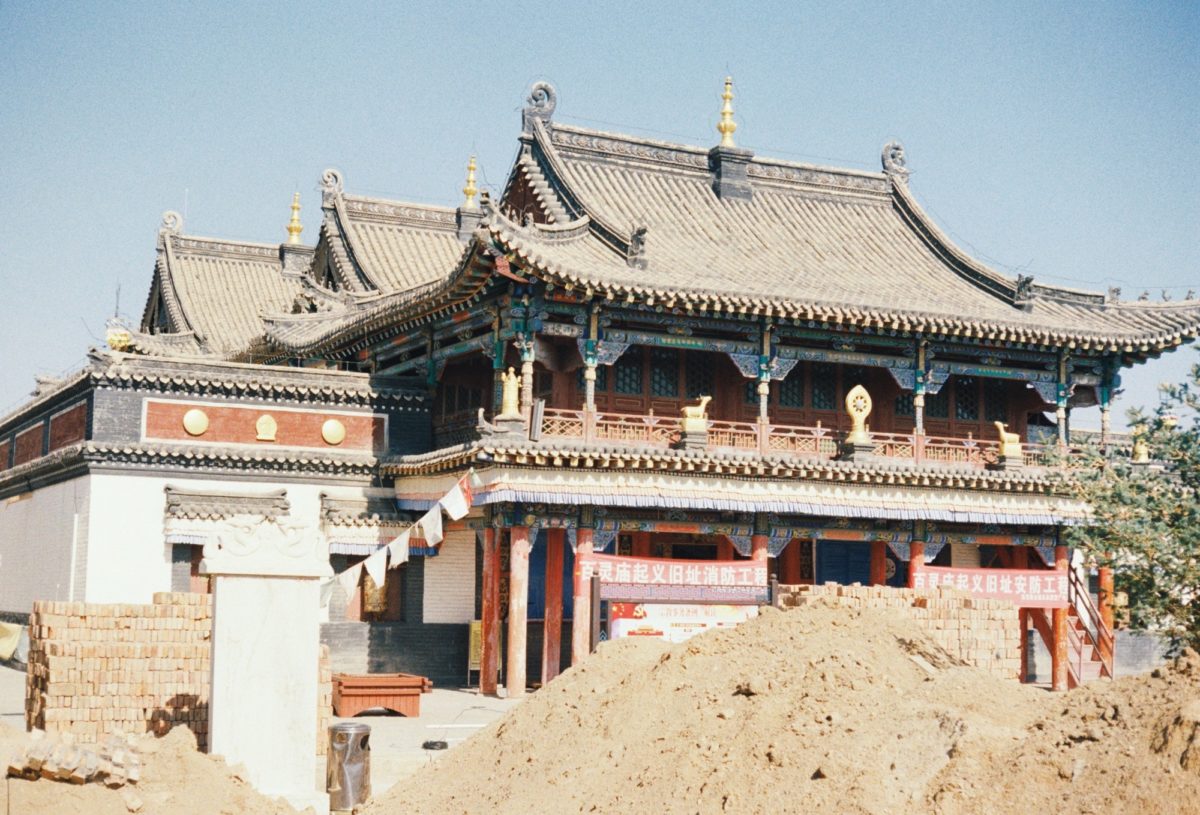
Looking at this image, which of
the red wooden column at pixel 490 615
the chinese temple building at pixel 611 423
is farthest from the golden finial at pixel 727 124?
the red wooden column at pixel 490 615

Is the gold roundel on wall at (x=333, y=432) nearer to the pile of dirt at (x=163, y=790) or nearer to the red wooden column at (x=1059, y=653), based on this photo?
the red wooden column at (x=1059, y=653)

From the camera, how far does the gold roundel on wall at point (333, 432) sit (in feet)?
88.2

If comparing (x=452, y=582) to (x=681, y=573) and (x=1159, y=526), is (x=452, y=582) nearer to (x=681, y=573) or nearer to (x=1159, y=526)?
(x=681, y=573)

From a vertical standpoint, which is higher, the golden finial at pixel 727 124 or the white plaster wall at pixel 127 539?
the golden finial at pixel 727 124

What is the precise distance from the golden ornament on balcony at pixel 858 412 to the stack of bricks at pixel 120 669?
40.3 feet

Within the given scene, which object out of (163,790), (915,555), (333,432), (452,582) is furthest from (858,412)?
(163,790)

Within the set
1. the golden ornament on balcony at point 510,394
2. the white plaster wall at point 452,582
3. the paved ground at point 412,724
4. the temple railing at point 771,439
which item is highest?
the golden ornament on balcony at point 510,394

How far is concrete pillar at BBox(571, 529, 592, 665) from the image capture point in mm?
22844

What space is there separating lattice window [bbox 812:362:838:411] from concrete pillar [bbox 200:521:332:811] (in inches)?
604

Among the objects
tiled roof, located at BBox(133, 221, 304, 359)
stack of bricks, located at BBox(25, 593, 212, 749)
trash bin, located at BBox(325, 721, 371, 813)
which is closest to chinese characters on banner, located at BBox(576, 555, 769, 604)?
stack of bricks, located at BBox(25, 593, 212, 749)

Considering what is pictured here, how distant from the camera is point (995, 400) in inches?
1145

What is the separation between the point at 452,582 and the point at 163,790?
14.8 m

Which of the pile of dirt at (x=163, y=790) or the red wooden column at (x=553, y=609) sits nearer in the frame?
the pile of dirt at (x=163, y=790)

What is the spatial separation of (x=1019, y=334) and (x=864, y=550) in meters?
5.24
